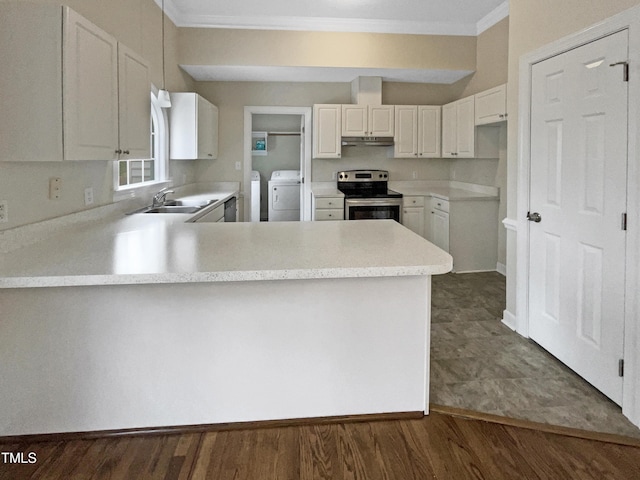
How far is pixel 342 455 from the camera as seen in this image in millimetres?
1995

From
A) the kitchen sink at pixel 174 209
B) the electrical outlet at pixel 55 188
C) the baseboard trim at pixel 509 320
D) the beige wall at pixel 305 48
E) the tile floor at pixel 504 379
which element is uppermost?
the beige wall at pixel 305 48

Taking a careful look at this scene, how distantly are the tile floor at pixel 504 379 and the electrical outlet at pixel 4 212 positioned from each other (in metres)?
2.21

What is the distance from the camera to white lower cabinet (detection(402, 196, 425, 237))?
579cm

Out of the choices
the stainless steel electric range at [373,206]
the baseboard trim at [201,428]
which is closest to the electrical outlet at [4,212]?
the baseboard trim at [201,428]

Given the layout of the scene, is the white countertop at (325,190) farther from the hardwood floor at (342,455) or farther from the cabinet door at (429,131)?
the hardwood floor at (342,455)

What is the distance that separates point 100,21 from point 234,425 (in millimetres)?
2636

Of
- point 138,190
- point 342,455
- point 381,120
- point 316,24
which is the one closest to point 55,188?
Answer: point 138,190

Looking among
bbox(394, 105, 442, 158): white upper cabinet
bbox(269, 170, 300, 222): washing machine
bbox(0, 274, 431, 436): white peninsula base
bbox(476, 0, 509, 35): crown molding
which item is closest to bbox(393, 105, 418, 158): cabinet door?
bbox(394, 105, 442, 158): white upper cabinet

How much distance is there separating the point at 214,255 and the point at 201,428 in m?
0.80

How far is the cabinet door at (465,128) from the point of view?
519 cm

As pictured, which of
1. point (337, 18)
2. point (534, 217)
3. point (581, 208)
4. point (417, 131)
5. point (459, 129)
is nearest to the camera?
point (581, 208)

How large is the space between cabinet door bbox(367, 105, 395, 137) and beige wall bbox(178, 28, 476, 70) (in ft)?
1.89

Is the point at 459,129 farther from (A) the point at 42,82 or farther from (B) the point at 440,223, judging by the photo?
(A) the point at 42,82

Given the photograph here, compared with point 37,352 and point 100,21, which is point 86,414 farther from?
point 100,21
